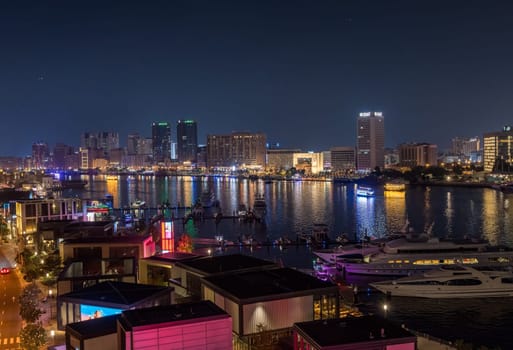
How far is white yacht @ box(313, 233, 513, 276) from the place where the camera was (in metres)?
12.2

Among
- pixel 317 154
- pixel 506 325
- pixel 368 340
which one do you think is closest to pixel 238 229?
pixel 506 325

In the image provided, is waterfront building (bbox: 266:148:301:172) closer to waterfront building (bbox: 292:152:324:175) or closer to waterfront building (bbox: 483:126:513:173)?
waterfront building (bbox: 292:152:324:175)


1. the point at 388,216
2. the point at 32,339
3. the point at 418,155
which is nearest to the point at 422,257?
the point at 32,339

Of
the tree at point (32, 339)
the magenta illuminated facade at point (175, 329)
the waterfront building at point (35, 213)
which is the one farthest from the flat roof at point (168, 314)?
the waterfront building at point (35, 213)

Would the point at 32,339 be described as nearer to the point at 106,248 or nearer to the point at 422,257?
the point at 106,248

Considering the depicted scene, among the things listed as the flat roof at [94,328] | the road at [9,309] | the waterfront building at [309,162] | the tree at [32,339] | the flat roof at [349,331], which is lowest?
the road at [9,309]

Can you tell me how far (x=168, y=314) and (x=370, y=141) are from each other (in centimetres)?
7243

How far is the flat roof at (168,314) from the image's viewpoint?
4902 millimetres

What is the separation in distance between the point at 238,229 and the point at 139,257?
11938mm

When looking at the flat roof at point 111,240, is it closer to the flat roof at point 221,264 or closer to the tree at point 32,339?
the flat roof at point 221,264

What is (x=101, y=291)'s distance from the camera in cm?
674

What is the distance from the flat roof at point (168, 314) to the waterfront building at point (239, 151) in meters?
79.6

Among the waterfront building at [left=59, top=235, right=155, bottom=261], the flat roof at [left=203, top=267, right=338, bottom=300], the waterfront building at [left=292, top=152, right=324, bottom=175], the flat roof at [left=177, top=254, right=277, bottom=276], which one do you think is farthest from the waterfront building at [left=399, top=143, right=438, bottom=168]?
the flat roof at [left=203, top=267, right=338, bottom=300]

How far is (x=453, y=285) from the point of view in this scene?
33.4 ft
